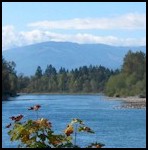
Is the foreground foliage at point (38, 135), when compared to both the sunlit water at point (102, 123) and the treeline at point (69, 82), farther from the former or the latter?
the treeline at point (69, 82)

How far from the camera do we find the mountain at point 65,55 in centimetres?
11525

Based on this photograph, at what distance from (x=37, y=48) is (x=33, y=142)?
140314 millimetres

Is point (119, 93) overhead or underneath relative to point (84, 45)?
underneath

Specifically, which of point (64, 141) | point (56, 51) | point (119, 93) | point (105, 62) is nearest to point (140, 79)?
point (119, 93)

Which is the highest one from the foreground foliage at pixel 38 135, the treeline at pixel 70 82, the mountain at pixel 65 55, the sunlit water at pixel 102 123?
the mountain at pixel 65 55

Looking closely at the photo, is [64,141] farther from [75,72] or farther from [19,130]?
[75,72]

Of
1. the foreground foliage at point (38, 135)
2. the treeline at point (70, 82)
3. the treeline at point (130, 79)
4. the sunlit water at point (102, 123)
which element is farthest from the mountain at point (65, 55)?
the foreground foliage at point (38, 135)

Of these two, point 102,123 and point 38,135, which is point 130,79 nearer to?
point 102,123

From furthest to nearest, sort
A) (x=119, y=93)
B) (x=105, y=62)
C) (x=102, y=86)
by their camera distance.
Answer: (x=105, y=62)
(x=102, y=86)
(x=119, y=93)

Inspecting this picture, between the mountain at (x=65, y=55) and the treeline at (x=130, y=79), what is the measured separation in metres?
73.1

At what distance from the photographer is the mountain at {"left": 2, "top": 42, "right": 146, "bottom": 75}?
11525cm

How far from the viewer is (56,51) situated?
138375 mm

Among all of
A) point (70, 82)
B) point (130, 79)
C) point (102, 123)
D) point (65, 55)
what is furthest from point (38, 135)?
point (65, 55)

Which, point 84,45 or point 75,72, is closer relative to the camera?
point 75,72
